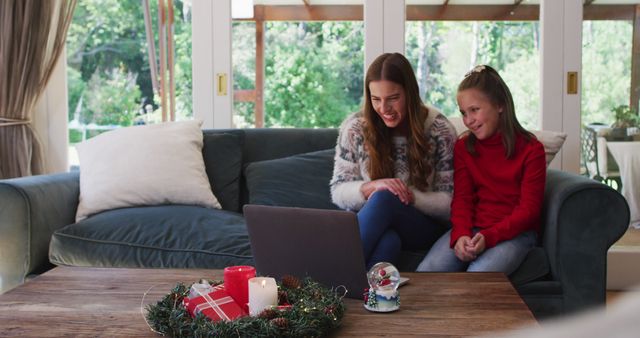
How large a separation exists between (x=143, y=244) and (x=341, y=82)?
1561mm

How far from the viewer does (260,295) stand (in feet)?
4.56

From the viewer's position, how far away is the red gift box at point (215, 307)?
1376mm

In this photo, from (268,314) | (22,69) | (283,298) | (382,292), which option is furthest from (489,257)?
(22,69)

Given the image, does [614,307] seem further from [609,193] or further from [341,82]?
[341,82]

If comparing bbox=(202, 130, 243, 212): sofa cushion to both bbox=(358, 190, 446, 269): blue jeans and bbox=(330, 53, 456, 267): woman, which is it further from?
bbox=(358, 190, 446, 269): blue jeans

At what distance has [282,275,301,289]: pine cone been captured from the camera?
152 centimetres

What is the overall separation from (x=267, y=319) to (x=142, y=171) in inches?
66.1

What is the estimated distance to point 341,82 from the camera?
3658mm

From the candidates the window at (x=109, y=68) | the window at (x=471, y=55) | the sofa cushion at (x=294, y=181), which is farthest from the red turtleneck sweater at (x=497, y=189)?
the window at (x=109, y=68)

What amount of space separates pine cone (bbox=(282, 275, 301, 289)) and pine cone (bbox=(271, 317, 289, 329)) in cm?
22

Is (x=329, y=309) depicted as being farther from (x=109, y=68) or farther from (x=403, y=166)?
(x=109, y=68)

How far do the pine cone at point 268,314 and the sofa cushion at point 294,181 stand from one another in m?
1.47

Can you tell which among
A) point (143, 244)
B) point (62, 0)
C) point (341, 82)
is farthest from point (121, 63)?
point (143, 244)

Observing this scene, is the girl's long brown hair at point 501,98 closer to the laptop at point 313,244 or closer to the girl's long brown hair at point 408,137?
the girl's long brown hair at point 408,137
